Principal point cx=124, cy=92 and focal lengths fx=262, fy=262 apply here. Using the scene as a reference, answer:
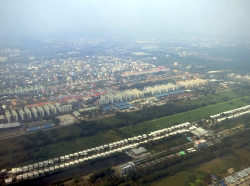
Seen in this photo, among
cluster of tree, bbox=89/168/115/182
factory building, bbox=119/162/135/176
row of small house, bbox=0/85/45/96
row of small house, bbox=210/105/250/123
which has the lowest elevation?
row of small house, bbox=210/105/250/123

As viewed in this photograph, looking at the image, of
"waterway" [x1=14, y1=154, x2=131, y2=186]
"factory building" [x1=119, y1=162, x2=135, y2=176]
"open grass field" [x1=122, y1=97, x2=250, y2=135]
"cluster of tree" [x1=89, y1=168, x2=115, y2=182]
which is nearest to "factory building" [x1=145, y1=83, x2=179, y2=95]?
"open grass field" [x1=122, y1=97, x2=250, y2=135]

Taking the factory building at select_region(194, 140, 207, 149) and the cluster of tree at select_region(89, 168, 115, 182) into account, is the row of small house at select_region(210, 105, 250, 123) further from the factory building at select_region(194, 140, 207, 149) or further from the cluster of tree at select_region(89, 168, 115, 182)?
the cluster of tree at select_region(89, 168, 115, 182)

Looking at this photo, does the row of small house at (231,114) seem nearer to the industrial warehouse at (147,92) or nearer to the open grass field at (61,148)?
the industrial warehouse at (147,92)

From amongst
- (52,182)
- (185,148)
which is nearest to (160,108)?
(185,148)

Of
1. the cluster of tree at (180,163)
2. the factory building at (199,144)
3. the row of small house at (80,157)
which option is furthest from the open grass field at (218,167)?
the row of small house at (80,157)

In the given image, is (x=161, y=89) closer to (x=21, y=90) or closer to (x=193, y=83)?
(x=193, y=83)

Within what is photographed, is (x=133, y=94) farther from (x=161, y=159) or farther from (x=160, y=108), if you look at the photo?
(x=161, y=159)

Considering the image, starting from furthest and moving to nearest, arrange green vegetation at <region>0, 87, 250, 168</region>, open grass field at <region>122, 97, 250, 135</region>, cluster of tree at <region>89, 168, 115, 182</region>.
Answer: open grass field at <region>122, 97, 250, 135</region> < green vegetation at <region>0, 87, 250, 168</region> < cluster of tree at <region>89, 168, 115, 182</region>
